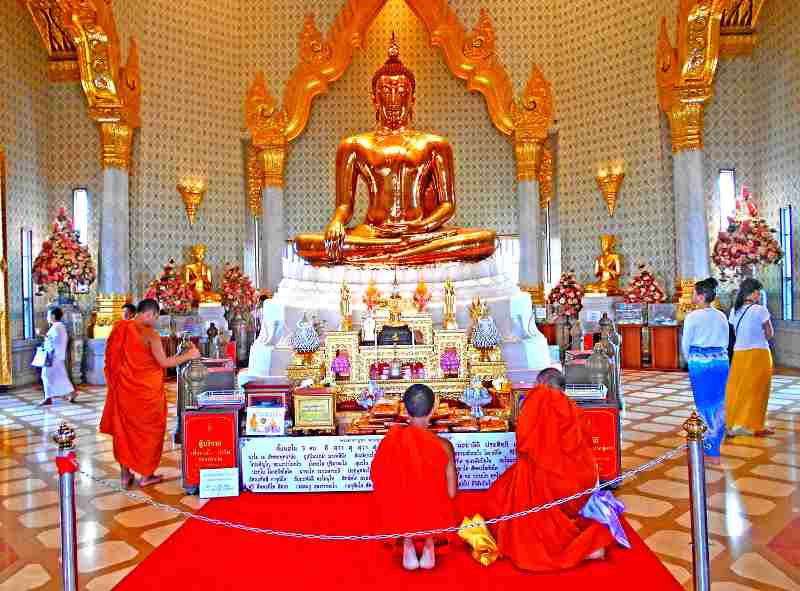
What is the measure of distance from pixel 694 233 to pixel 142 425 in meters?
8.50

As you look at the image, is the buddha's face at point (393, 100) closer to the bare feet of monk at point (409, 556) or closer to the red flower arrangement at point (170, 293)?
the red flower arrangement at point (170, 293)

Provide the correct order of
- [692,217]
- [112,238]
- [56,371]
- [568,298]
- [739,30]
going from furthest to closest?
[568,298] → [739,30] → [692,217] → [112,238] → [56,371]

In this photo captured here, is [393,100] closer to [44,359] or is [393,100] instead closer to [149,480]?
[44,359]

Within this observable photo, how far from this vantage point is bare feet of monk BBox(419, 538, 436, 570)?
9.12 ft

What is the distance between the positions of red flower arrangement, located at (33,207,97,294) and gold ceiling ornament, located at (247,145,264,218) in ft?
12.9

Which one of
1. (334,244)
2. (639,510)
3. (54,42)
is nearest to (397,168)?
(334,244)

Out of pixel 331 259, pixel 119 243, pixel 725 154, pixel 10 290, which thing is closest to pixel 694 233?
pixel 725 154

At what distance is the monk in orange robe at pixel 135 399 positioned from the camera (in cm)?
414

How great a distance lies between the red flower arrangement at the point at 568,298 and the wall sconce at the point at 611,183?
1458 mm

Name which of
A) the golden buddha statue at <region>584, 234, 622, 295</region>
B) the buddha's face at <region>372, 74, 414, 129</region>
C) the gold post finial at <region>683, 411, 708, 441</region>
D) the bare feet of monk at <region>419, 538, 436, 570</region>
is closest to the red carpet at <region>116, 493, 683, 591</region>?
the bare feet of monk at <region>419, 538, 436, 570</region>

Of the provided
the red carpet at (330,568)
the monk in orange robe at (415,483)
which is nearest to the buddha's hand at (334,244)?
the red carpet at (330,568)

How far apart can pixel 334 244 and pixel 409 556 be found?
4.33 m

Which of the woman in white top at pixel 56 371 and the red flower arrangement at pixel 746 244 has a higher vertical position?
the red flower arrangement at pixel 746 244

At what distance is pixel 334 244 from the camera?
22.1 feet
